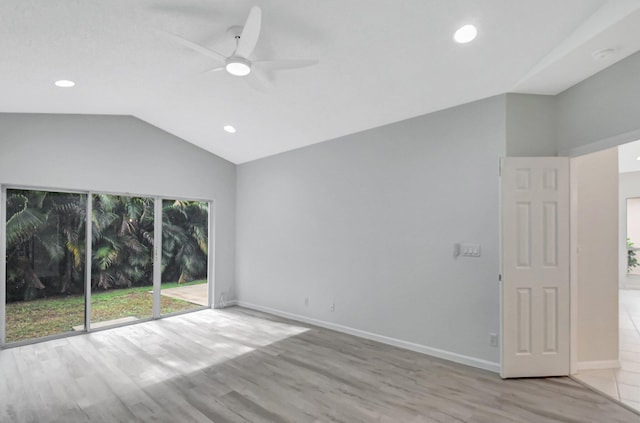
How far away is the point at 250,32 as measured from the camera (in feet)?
7.18

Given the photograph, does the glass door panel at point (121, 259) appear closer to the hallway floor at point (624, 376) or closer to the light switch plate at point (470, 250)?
the light switch plate at point (470, 250)

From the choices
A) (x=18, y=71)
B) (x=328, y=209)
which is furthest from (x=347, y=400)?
(x=18, y=71)

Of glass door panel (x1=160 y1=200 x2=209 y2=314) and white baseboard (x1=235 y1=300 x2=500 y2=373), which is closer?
white baseboard (x1=235 y1=300 x2=500 y2=373)

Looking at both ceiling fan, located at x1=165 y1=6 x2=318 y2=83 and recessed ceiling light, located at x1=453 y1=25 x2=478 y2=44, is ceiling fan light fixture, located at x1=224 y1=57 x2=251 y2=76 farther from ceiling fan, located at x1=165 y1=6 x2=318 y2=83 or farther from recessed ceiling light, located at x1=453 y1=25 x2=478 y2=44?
recessed ceiling light, located at x1=453 y1=25 x2=478 y2=44

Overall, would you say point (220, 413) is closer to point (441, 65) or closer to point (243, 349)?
point (243, 349)

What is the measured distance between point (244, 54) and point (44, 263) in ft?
13.1

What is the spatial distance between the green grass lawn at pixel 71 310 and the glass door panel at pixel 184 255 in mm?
88

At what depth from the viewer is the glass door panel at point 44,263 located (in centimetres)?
405

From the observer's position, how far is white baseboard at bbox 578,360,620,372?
3252 millimetres

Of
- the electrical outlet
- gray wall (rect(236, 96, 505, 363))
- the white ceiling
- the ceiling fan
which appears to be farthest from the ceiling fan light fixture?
the electrical outlet

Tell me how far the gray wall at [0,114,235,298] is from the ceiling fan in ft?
9.95

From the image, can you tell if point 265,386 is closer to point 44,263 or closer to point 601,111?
point 44,263

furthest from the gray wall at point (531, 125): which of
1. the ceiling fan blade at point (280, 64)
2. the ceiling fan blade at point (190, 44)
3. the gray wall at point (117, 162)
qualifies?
the gray wall at point (117, 162)

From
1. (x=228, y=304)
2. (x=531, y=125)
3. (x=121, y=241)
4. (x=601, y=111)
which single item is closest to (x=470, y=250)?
(x=531, y=125)
